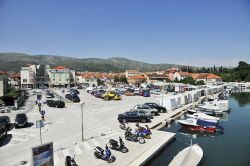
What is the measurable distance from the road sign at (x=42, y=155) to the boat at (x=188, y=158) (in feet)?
24.3

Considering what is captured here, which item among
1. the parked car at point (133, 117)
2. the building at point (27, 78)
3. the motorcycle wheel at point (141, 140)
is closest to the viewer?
the motorcycle wheel at point (141, 140)

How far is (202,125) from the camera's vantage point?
94.9 feet

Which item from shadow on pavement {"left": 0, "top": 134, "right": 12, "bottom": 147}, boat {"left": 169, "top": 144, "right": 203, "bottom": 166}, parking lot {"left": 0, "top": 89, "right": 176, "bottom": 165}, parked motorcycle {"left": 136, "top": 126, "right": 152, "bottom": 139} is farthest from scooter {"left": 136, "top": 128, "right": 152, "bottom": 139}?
shadow on pavement {"left": 0, "top": 134, "right": 12, "bottom": 147}

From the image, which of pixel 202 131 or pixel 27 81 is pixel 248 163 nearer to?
pixel 202 131

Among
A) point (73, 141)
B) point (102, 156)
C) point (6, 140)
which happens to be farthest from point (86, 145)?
point (6, 140)

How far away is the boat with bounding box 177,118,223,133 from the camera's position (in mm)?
28469

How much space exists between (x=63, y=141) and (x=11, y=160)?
4.54 meters

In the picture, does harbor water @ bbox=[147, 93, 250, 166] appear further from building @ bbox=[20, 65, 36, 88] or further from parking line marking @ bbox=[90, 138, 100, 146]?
building @ bbox=[20, 65, 36, 88]

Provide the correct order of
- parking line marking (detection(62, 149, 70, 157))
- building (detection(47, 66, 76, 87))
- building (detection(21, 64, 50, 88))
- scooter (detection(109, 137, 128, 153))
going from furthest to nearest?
building (detection(47, 66, 76, 87)), building (detection(21, 64, 50, 88)), scooter (detection(109, 137, 128, 153)), parking line marking (detection(62, 149, 70, 157))

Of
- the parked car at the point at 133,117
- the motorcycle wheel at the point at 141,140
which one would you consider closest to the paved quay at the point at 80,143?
the motorcycle wheel at the point at 141,140

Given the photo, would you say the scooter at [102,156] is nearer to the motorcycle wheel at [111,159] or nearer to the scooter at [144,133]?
the motorcycle wheel at [111,159]

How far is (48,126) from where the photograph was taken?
2525cm

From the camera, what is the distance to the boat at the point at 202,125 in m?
28.5

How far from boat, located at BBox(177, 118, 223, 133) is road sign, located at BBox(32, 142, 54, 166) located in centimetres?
1997
